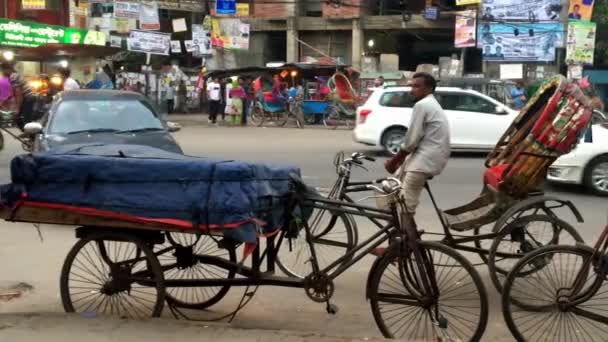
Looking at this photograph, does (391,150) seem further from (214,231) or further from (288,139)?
(214,231)

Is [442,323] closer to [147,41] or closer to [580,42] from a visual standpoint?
[580,42]

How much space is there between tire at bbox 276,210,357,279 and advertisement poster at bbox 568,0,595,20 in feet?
82.7

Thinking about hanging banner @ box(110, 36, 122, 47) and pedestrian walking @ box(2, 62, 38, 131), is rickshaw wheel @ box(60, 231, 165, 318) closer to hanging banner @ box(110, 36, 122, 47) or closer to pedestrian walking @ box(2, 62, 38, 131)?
pedestrian walking @ box(2, 62, 38, 131)

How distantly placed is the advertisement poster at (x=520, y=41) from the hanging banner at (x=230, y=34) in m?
10.1

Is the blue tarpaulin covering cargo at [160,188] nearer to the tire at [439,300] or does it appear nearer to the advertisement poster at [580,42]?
the tire at [439,300]

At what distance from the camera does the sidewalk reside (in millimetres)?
4207

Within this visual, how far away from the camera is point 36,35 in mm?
27812

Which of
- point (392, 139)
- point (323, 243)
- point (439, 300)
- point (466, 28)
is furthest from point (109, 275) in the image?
point (466, 28)

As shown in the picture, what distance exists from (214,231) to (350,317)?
4.74ft

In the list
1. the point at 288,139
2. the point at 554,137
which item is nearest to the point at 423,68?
the point at 288,139

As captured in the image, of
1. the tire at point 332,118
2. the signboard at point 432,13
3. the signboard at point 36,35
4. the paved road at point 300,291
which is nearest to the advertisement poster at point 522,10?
the signboard at point 432,13

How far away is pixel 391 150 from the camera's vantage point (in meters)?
16.3

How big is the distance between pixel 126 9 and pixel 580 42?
732 inches

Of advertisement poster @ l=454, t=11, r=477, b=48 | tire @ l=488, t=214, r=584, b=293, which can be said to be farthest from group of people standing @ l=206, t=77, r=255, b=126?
tire @ l=488, t=214, r=584, b=293
